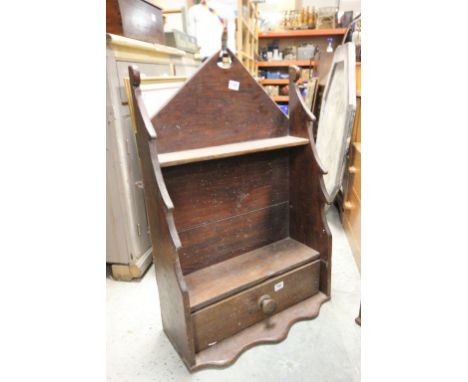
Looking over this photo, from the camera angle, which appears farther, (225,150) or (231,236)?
(231,236)

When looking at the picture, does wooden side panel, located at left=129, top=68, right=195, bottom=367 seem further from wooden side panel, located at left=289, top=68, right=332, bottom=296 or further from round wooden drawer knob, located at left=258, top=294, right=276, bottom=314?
wooden side panel, located at left=289, top=68, right=332, bottom=296

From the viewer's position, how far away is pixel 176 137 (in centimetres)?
122

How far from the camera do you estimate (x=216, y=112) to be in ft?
4.28

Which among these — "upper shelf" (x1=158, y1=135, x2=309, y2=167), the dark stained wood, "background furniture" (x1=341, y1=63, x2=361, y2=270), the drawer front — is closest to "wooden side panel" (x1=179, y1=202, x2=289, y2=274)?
the drawer front

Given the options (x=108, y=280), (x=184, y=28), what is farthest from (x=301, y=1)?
(x=108, y=280)

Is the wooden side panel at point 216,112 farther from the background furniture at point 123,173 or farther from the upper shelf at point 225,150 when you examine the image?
the background furniture at point 123,173

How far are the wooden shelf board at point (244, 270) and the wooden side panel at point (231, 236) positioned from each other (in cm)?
4

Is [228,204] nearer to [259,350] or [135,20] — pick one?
[259,350]

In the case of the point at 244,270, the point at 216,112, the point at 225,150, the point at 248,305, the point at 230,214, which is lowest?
the point at 248,305

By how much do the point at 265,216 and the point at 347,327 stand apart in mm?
633

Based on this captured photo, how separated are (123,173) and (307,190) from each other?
98 centimetres

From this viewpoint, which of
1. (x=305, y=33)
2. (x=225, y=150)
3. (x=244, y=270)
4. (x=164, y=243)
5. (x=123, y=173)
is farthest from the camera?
(x=305, y=33)

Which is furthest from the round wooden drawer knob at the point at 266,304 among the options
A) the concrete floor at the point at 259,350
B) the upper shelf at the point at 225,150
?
the upper shelf at the point at 225,150

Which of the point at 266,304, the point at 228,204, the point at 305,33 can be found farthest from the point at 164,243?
the point at 305,33
